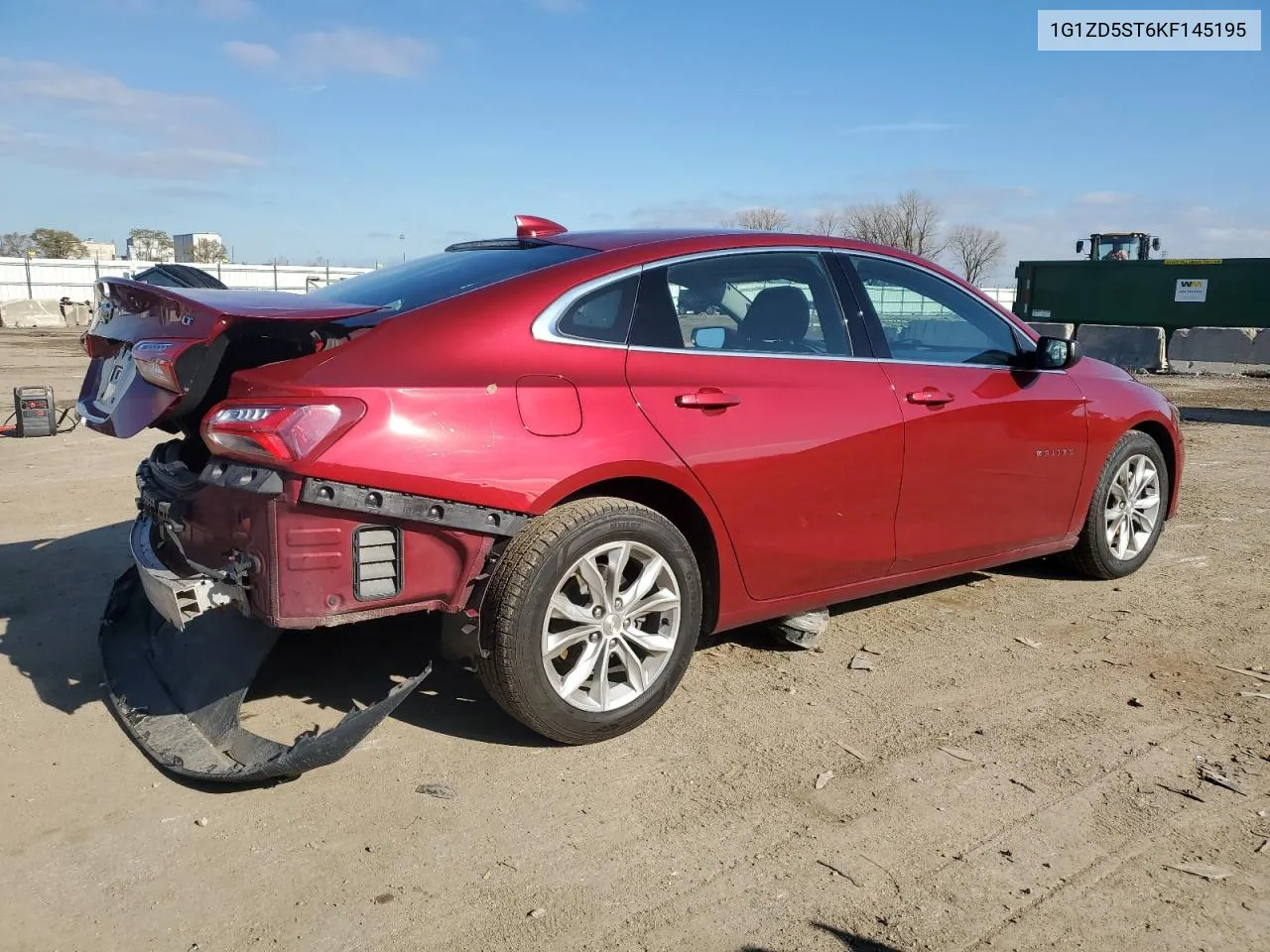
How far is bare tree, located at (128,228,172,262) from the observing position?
2480 inches

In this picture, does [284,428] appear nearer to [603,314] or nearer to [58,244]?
[603,314]

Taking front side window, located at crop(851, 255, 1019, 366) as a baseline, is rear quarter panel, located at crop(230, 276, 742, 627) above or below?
below

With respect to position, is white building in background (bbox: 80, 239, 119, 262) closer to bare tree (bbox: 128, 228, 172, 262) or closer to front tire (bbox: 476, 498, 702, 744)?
bare tree (bbox: 128, 228, 172, 262)

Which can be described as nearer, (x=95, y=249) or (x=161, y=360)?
(x=161, y=360)

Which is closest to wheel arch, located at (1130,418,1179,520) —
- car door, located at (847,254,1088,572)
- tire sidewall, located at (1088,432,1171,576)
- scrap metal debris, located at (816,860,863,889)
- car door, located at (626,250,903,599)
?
tire sidewall, located at (1088,432,1171,576)

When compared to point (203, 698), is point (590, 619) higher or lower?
higher

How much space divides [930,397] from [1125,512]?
74.1 inches

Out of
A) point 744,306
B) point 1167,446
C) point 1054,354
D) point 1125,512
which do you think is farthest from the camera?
point 1167,446

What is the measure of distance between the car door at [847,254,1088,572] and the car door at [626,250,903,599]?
0.14 meters

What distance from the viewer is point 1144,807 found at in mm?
3070

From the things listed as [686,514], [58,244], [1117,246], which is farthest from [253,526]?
[58,244]

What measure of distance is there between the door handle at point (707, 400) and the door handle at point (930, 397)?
3.01ft

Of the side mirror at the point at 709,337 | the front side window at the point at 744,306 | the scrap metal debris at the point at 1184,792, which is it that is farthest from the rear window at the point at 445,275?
the scrap metal debris at the point at 1184,792

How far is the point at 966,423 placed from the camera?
4363mm
